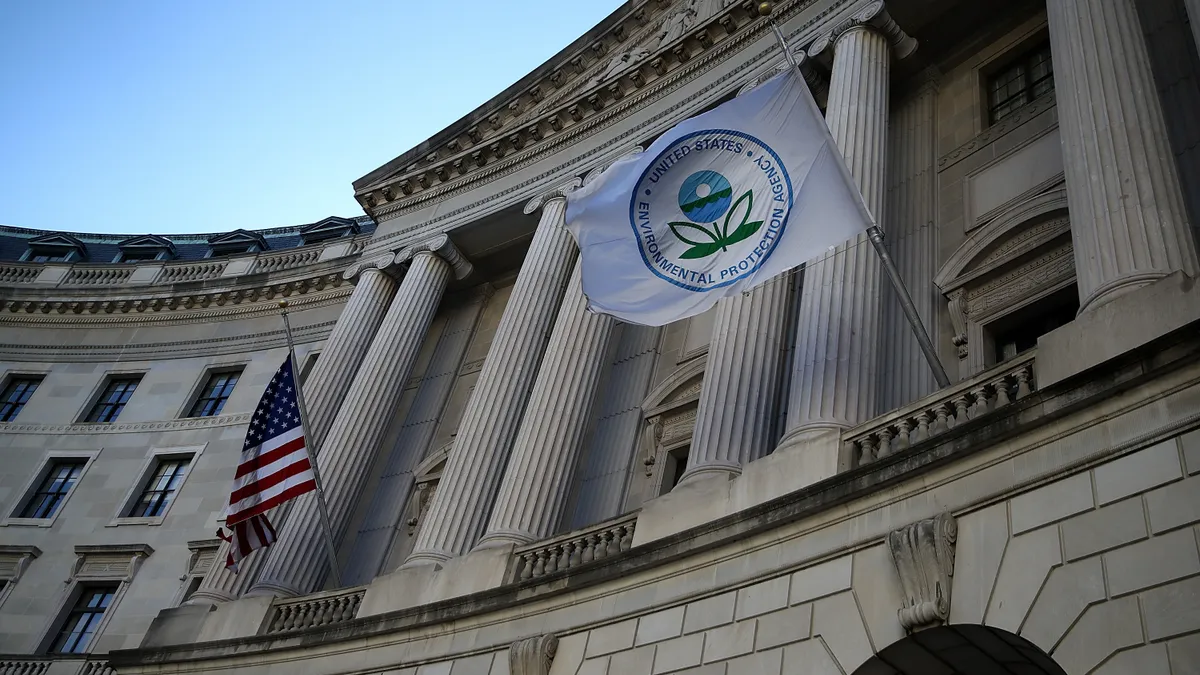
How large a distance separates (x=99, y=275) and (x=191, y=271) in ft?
11.4

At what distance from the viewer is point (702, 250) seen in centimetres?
1540

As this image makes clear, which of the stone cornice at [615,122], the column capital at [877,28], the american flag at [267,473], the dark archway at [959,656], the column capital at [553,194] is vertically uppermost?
the stone cornice at [615,122]

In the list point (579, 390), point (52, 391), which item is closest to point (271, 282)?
point (52, 391)

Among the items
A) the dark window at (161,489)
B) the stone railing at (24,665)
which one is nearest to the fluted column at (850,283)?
the dark window at (161,489)

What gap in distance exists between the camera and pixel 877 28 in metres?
21.1

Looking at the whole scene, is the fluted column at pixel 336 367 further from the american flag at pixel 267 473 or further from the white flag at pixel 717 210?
the white flag at pixel 717 210

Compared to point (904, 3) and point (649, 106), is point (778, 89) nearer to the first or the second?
point (904, 3)

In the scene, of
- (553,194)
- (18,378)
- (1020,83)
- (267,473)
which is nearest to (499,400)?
(267,473)

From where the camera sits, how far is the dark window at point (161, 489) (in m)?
31.8

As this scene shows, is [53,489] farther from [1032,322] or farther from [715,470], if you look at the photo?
[1032,322]

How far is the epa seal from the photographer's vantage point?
1496 cm

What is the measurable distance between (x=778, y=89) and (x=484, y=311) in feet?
48.8

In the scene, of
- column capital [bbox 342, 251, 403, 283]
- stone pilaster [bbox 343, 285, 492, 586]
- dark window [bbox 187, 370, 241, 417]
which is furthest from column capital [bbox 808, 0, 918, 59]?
dark window [bbox 187, 370, 241, 417]

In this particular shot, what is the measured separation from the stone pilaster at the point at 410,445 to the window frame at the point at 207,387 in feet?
30.0
